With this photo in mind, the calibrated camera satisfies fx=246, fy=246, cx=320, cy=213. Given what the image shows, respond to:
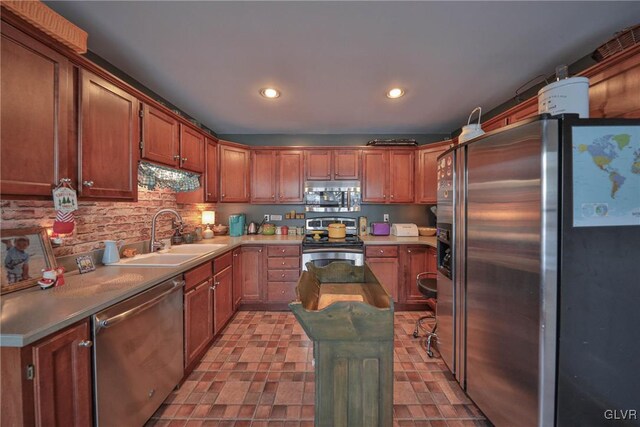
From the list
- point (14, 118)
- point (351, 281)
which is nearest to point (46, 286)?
point (14, 118)

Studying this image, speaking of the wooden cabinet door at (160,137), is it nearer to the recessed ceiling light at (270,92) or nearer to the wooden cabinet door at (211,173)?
the wooden cabinet door at (211,173)

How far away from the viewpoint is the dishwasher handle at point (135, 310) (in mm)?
1190

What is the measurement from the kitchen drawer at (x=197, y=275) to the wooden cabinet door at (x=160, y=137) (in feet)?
3.18

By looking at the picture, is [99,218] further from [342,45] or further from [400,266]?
[400,266]

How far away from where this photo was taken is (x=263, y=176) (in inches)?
143

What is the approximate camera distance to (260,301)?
327 cm

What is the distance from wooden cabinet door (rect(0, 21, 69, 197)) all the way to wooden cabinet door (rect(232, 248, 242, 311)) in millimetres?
1898

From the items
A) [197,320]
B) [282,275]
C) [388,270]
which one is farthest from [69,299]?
[388,270]

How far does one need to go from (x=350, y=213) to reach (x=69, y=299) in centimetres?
324

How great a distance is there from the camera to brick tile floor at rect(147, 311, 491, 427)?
1634mm

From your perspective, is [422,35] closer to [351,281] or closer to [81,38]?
[351,281]

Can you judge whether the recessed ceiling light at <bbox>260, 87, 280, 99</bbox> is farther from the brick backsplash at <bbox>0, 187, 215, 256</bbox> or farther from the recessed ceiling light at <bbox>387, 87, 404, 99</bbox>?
the brick backsplash at <bbox>0, 187, 215, 256</bbox>

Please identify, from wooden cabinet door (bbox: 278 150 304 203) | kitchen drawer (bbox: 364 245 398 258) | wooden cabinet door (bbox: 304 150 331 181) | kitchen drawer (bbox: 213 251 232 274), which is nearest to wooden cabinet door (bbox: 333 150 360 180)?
wooden cabinet door (bbox: 304 150 331 181)

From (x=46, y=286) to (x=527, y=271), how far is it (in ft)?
8.30
